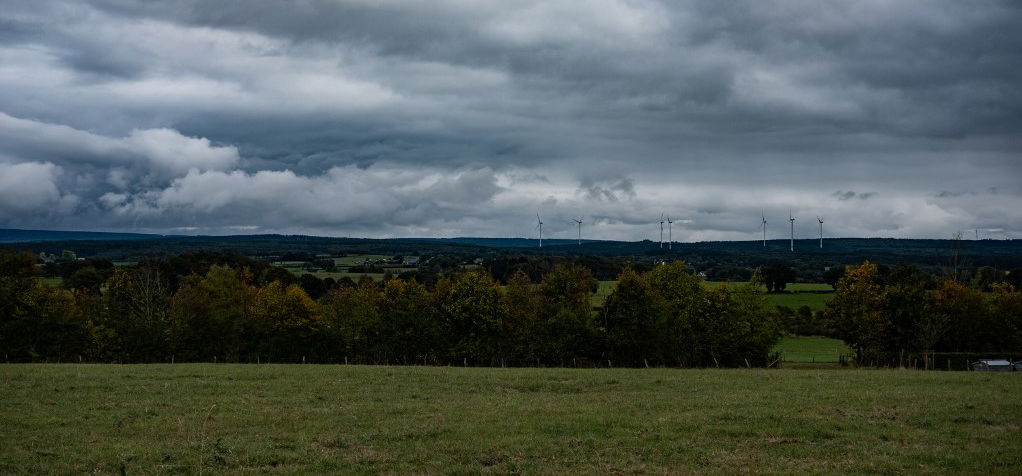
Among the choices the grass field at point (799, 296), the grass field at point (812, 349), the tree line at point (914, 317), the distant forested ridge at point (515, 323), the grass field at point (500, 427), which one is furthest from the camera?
the grass field at point (799, 296)

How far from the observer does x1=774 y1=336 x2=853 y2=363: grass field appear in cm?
8628

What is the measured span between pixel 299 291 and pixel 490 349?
31.0 m

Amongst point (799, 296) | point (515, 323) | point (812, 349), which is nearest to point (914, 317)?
point (812, 349)

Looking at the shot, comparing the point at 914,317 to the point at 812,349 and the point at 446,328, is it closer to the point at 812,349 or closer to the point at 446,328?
the point at 812,349

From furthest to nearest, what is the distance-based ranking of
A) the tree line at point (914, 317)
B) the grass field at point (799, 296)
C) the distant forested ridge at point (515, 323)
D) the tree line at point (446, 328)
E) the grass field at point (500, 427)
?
the grass field at point (799, 296), the tree line at point (914, 317), the distant forested ridge at point (515, 323), the tree line at point (446, 328), the grass field at point (500, 427)

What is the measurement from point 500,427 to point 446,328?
182 feet

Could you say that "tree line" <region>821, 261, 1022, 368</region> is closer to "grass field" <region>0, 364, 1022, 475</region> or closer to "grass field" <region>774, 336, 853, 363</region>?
"grass field" <region>774, 336, 853, 363</region>

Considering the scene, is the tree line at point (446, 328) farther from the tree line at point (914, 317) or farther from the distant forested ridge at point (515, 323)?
the tree line at point (914, 317)

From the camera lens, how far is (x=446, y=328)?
252 ft

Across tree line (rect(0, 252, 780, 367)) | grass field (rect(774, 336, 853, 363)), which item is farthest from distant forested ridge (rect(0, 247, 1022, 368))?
grass field (rect(774, 336, 853, 363))

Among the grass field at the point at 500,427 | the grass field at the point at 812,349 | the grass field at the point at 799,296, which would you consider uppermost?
the grass field at the point at 500,427

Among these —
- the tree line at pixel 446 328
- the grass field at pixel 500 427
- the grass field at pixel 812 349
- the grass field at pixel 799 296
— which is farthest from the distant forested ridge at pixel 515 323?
the grass field at pixel 799 296

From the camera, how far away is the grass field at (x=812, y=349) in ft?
283

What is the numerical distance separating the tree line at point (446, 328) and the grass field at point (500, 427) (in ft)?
119
